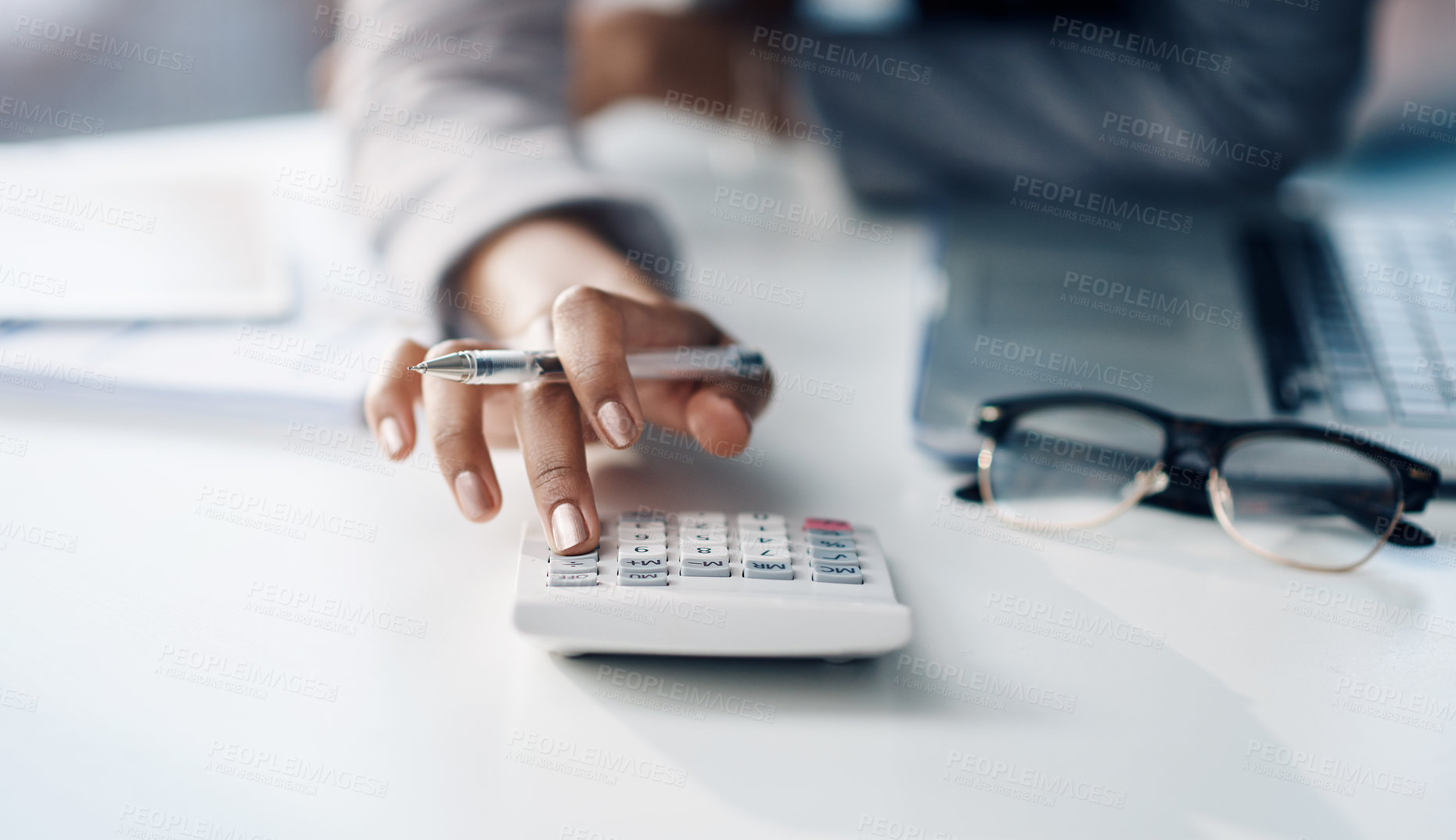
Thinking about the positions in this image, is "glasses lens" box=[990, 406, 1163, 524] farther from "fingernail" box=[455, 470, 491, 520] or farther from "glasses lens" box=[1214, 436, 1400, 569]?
"fingernail" box=[455, 470, 491, 520]

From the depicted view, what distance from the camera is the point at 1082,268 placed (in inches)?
26.2

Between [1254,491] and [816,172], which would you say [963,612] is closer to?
[1254,491]

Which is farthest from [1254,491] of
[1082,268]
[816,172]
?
[816,172]

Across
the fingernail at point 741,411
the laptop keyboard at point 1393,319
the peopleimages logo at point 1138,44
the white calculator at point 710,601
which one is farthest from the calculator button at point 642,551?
the peopleimages logo at point 1138,44

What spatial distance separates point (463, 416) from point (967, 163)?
1.73 ft

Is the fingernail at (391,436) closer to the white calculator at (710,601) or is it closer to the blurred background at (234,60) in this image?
the white calculator at (710,601)

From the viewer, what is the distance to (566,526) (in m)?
0.39

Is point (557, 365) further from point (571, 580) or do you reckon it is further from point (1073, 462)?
point (1073, 462)

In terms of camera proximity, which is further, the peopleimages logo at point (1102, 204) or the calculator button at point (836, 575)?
the peopleimages logo at point (1102, 204)

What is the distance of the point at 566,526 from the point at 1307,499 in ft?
1.16

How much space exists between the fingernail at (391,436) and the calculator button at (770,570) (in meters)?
0.18

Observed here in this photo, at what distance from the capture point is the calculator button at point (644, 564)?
370 millimetres

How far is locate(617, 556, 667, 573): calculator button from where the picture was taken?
1.21ft

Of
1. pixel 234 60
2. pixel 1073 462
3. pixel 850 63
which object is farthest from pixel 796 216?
pixel 234 60
